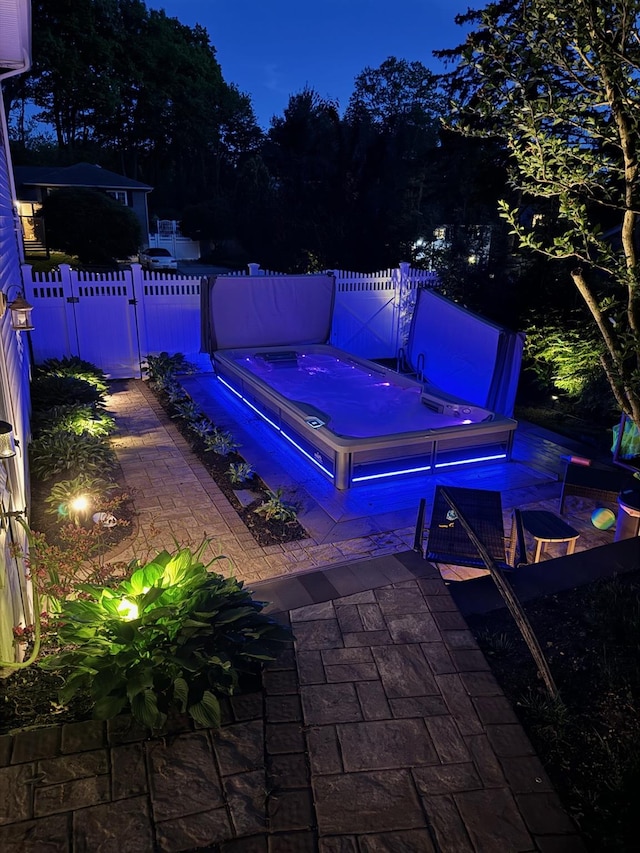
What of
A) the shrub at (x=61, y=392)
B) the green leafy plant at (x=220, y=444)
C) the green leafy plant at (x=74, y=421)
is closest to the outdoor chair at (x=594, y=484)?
the green leafy plant at (x=220, y=444)

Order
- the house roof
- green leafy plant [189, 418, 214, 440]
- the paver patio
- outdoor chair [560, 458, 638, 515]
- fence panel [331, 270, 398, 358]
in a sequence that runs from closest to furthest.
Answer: the paver patio < outdoor chair [560, 458, 638, 515] < green leafy plant [189, 418, 214, 440] < fence panel [331, 270, 398, 358] < the house roof

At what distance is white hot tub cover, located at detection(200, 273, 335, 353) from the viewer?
37.0 feet

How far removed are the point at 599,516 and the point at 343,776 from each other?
180 inches

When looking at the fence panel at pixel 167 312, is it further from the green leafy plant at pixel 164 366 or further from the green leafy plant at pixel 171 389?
the green leafy plant at pixel 171 389

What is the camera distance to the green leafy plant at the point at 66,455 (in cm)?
619

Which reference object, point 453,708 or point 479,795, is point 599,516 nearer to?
point 453,708

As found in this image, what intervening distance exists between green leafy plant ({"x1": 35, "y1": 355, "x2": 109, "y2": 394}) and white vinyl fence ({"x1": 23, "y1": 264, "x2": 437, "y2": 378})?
1.87 ft

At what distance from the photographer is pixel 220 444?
7.48 meters

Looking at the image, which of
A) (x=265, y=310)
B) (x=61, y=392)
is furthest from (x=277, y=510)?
(x=265, y=310)

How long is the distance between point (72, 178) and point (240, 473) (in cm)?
2611

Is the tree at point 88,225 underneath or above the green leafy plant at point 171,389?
above

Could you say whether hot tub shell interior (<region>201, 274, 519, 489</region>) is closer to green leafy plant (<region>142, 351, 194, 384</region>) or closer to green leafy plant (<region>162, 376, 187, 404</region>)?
green leafy plant (<region>142, 351, 194, 384</region>)

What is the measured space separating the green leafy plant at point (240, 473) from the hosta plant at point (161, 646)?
3398 mm

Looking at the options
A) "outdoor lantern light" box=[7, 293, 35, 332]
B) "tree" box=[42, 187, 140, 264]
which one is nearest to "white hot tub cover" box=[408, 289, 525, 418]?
"outdoor lantern light" box=[7, 293, 35, 332]
